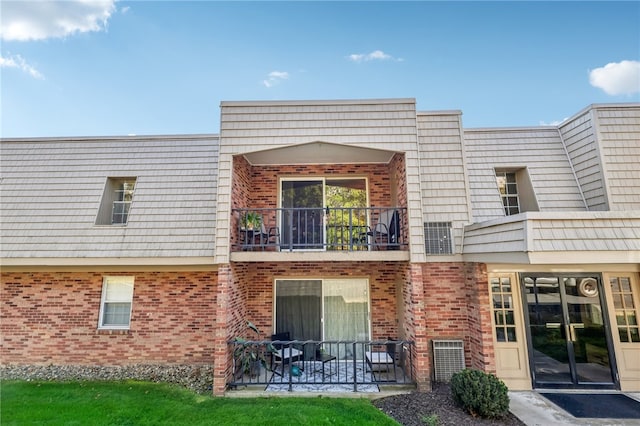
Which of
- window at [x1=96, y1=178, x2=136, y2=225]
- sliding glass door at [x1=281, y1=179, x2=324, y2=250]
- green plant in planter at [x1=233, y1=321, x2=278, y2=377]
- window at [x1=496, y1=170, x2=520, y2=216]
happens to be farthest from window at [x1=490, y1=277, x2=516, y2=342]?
window at [x1=96, y1=178, x2=136, y2=225]

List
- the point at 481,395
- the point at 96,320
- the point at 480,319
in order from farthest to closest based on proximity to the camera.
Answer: the point at 96,320 → the point at 480,319 → the point at 481,395

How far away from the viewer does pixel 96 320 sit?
656 centimetres

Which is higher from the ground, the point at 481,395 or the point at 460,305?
the point at 460,305

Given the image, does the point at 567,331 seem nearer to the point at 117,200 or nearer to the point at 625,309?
the point at 625,309

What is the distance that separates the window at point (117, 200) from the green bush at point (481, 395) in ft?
28.0

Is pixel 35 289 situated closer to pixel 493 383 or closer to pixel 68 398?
pixel 68 398

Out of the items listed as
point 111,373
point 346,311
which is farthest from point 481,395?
point 111,373

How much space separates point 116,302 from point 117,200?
2.76m

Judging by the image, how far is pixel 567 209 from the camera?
625cm

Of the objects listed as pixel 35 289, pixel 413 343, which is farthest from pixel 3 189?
pixel 413 343

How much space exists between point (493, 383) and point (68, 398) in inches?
306

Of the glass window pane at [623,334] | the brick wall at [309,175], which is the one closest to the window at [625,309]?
the glass window pane at [623,334]

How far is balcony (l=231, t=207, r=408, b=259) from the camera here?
19.7ft

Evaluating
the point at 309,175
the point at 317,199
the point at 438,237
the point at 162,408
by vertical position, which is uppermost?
the point at 309,175
